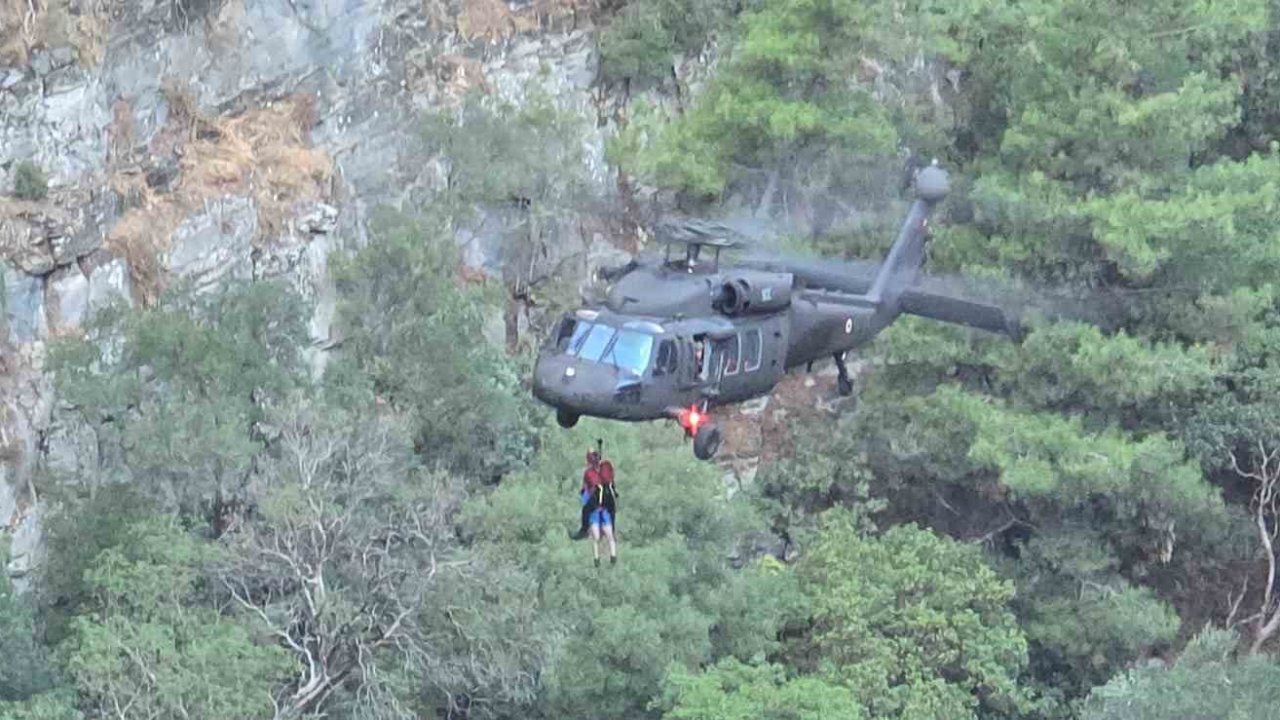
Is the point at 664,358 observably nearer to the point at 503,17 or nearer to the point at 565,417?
the point at 565,417

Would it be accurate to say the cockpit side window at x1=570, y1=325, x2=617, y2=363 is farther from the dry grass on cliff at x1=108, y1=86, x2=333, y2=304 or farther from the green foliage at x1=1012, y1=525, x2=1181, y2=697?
the green foliage at x1=1012, y1=525, x2=1181, y2=697

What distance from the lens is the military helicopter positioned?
2898 centimetres

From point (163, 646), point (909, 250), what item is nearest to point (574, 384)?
point (909, 250)

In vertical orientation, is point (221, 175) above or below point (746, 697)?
above

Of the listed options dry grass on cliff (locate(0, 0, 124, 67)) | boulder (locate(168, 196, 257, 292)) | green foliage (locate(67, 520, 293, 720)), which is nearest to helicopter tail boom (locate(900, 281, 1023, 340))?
green foliage (locate(67, 520, 293, 720))

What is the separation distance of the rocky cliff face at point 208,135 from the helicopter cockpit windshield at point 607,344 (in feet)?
41.0

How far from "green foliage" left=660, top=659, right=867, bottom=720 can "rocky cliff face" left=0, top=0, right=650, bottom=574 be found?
24.0 ft

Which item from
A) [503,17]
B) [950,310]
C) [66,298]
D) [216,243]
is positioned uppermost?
[950,310]

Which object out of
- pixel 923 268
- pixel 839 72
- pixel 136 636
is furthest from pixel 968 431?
pixel 136 636

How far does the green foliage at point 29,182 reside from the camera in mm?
41000

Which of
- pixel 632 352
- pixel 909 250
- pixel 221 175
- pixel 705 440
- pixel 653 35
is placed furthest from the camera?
pixel 653 35

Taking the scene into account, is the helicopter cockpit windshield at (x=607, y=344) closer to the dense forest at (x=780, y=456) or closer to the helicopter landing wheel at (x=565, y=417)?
the helicopter landing wheel at (x=565, y=417)

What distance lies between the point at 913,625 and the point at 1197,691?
3.93 meters

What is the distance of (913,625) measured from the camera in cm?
4106
